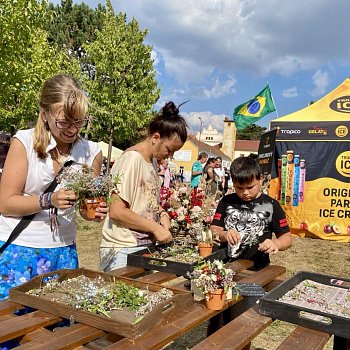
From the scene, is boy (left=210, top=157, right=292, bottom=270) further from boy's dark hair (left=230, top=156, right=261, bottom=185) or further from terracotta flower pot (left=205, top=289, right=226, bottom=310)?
terracotta flower pot (left=205, top=289, right=226, bottom=310)

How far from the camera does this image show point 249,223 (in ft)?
8.61

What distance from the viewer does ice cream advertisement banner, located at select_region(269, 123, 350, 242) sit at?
787 centimetres

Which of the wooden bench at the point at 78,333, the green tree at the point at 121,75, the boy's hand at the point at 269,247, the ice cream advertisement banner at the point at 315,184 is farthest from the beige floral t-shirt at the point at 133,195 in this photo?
the green tree at the point at 121,75

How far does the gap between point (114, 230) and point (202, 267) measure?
758mm

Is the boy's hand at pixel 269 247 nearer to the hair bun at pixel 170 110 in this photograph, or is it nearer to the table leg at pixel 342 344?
the table leg at pixel 342 344

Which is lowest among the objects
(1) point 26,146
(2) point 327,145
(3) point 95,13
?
(1) point 26,146

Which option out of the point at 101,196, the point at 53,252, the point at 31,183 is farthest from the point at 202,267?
the point at 31,183

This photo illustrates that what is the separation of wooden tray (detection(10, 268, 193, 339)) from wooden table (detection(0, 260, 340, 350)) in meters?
0.02

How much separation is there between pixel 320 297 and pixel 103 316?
1022 millimetres

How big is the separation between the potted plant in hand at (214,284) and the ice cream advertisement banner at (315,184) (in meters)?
6.98

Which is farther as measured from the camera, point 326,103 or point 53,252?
point 326,103

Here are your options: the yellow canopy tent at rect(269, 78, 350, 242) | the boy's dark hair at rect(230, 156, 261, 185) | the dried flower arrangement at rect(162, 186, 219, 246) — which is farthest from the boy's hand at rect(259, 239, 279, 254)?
the yellow canopy tent at rect(269, 78, 350, 242)

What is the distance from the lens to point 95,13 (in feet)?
94.4

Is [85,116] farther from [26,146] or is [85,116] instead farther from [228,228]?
[228,228]
